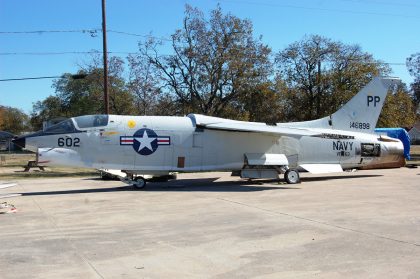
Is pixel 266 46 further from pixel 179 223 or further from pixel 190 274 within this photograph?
pixel 190 274

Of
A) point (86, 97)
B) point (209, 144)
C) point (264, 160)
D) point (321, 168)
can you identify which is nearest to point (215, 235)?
point (209, 144)

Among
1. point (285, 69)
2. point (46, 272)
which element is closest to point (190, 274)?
point (46, 272)

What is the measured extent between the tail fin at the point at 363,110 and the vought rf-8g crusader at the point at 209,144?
5 centimetres

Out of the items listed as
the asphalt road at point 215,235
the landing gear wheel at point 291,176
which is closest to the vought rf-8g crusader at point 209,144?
the landing gear wheel at point 291,176

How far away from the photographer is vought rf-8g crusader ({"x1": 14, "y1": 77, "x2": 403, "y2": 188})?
1553 centimetres

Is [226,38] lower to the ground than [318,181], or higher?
higher

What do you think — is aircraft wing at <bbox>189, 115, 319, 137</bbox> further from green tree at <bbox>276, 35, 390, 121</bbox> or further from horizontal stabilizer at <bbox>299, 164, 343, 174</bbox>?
green tree at <bbox>276, 35, 390, 121</bbox>

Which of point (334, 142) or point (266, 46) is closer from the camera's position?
point (334, 142)

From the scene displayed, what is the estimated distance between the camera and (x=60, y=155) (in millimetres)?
15172

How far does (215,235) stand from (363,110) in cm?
1423

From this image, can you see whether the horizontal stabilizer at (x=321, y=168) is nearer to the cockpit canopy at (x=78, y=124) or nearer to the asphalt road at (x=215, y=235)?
the asphalt road at (x=215, y=235)

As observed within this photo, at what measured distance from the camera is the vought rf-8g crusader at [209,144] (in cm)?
1553

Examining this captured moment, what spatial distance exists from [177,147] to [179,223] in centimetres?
710

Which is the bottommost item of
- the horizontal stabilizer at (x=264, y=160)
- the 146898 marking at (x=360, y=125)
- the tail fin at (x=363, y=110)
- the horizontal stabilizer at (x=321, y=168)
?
the horizontal stabilizer at (x=321, y=168)
